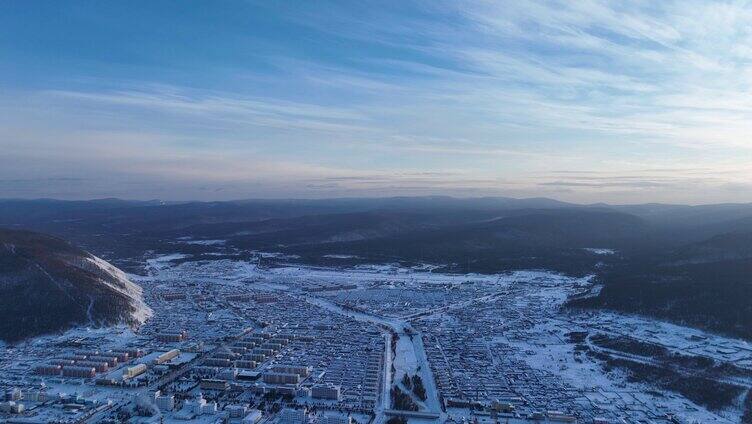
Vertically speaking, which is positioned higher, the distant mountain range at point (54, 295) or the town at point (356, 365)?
the distant mountain range at point (54, 295)

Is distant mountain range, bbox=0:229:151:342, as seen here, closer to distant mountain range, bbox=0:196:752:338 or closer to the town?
the town

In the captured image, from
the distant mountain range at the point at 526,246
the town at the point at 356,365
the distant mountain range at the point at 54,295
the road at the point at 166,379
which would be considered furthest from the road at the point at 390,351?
the distant mountain range at the point at 526,246

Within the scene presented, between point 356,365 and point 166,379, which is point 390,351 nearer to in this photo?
point 356,365

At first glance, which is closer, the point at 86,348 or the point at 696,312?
the point at 86,348

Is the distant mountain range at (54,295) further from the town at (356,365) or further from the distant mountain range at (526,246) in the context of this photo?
the distant mountain range at (526,246)

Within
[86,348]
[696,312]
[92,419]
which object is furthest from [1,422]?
[696,312]

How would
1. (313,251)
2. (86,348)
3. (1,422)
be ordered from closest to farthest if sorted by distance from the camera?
(1,422)
(86,348)
(313,251)

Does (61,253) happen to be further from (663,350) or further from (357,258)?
(663,350)
